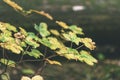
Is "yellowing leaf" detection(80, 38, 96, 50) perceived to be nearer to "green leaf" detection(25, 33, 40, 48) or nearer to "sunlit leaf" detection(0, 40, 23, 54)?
"green leaf" detection(25, 33, 40, 48)

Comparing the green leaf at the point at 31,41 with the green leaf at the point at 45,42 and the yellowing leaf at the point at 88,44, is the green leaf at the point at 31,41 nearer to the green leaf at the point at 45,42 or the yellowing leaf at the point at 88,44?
the green leaf at the point at 45,42

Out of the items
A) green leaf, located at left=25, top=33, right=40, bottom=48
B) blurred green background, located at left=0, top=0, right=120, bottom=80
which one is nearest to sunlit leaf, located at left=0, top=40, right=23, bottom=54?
green leaf, located at left=25, top=33, right=40, bottom=48

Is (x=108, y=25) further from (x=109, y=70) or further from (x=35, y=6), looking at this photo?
(x=35, y=6)

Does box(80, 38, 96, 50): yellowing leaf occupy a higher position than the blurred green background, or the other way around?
the blurred green background

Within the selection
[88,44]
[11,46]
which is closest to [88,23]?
[88,44]

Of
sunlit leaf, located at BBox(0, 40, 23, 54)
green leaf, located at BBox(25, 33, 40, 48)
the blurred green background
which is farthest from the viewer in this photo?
the blurred green background

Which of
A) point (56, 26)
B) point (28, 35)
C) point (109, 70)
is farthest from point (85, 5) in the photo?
point (28, 35)

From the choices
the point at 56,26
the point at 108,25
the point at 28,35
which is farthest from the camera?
the point at 108,25

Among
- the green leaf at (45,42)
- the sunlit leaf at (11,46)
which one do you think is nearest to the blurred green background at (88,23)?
the green leaf at (45,42)

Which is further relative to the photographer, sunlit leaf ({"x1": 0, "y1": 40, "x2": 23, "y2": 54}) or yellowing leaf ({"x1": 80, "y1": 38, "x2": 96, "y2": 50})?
yellowing leaf ({"x1": 80, "y1": 38, "x2": 96, "y2": 50})
